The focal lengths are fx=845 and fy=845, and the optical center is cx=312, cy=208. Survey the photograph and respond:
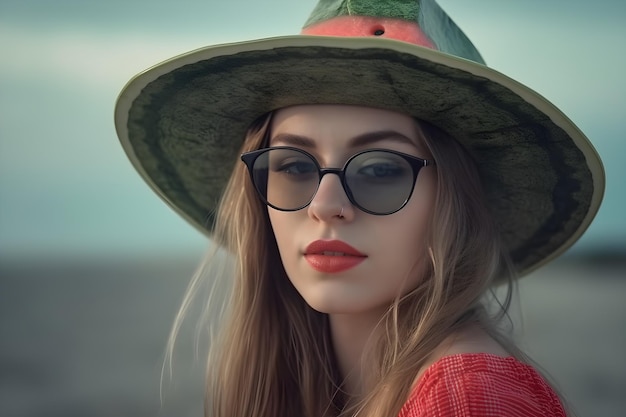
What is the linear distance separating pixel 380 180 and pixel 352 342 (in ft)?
1.93

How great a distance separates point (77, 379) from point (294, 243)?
7220 mm

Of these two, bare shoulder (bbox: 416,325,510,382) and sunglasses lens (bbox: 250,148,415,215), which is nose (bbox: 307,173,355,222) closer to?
sunglasses lens (bbox: 250,148,415,215)

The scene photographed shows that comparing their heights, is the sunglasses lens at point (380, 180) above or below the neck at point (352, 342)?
above

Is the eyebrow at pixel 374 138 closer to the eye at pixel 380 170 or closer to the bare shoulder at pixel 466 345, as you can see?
the eye at pixel 380 170

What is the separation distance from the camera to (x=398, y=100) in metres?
2.28

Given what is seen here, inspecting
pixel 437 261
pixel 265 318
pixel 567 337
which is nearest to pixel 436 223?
pixel 437 261

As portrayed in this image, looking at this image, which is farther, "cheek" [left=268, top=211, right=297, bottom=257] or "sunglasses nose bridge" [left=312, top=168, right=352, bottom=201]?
"cheek" [left=268, top=211, right=297, bottom=257]

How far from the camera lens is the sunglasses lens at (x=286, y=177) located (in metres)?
2.36

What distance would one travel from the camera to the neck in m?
2.53

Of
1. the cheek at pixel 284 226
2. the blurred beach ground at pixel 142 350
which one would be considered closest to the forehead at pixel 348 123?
the cheek at pixel 284 226

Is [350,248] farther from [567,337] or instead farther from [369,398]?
[567,337]

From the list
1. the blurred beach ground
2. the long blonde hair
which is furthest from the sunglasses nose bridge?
the blurred beach ground

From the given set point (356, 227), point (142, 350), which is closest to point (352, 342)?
point (356, 227)

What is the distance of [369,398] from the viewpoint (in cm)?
221
